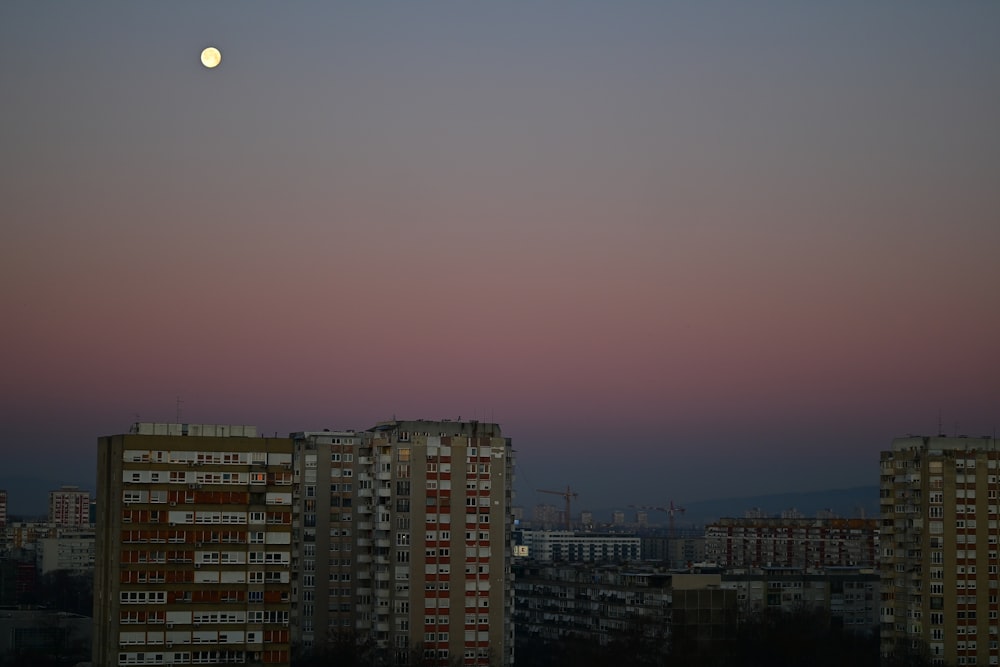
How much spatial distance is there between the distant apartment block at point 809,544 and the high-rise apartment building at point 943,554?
82761mm

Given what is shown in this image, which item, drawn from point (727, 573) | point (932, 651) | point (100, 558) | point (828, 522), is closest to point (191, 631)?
point (100, 558)

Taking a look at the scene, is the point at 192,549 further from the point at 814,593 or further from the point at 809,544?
the point at 809,544

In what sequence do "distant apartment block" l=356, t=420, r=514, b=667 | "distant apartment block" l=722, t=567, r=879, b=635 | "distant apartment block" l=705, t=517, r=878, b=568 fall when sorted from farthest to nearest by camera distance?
"distant apartment block" l=705, t=517, r=878, b=568 < "distant apartment block" l=722, t=567, r=879, b=635 < "distant apartment block" l=356, t=420, r=514, b=667

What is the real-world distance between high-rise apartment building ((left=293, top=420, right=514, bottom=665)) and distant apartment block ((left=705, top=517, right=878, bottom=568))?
90996 mm

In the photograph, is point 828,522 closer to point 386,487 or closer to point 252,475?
point 386,487

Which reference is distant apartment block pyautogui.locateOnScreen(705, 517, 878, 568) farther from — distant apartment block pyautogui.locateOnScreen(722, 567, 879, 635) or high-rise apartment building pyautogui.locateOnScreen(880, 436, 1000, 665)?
high-rise apartment building pyautogui.locateOnScreen(880, 436, 1000, 665)

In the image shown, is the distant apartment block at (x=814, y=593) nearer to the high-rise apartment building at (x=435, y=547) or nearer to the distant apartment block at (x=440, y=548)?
the high-rise apartment building at (x=435, y=547)

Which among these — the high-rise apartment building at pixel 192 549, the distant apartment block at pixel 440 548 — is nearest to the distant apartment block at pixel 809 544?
the distant apartment block at pixel 440 548

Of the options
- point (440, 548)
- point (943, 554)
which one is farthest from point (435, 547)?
point (943, 554)

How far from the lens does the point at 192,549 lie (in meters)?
75.0

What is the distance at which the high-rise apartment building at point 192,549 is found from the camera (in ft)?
243

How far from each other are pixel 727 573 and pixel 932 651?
1502 inches

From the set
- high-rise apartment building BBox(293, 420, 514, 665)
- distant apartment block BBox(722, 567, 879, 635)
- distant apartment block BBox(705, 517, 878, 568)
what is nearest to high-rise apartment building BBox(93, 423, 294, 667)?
high-rise apartment building BBox(293, 420, 514, 665)

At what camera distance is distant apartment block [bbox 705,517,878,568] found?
607 ft
